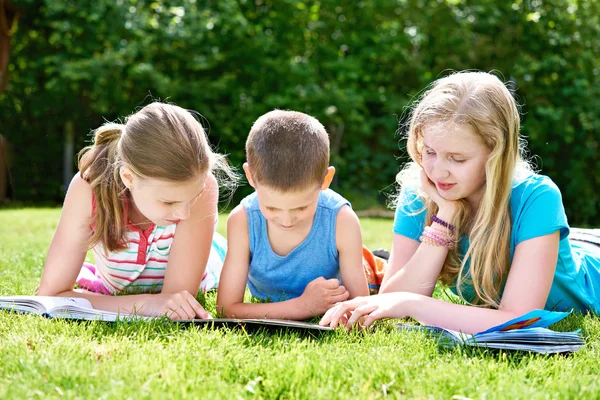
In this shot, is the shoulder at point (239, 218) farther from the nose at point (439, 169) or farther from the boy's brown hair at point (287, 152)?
the nose at point (439, 169)

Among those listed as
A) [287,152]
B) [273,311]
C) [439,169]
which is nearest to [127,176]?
[287,152]

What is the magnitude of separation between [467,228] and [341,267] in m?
0.63

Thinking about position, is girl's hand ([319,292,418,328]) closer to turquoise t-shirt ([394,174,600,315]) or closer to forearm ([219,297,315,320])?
forearm ([219,297,315,320])

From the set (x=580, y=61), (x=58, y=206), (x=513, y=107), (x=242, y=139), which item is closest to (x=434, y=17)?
(x=580, y=61)

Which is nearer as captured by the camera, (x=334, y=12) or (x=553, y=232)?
(x=553, y=232)

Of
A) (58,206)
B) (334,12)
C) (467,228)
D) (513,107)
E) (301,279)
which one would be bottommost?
(58,206)

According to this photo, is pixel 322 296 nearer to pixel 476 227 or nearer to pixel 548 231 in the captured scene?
pixel 476 227

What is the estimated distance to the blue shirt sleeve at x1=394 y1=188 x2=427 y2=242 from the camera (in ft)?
10.6

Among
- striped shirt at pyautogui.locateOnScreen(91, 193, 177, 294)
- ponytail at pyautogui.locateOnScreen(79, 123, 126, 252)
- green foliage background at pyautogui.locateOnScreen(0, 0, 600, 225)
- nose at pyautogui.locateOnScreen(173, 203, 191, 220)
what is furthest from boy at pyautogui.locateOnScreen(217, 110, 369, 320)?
green foliage background at pyautogui.locateOnScreen(0, 0, 600, 225)

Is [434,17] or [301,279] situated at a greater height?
[434,17]

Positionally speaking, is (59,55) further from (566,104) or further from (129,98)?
(566,104)

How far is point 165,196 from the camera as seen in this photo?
2.79 meters

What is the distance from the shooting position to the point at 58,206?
11977 mm

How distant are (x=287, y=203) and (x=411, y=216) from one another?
0.80 m
